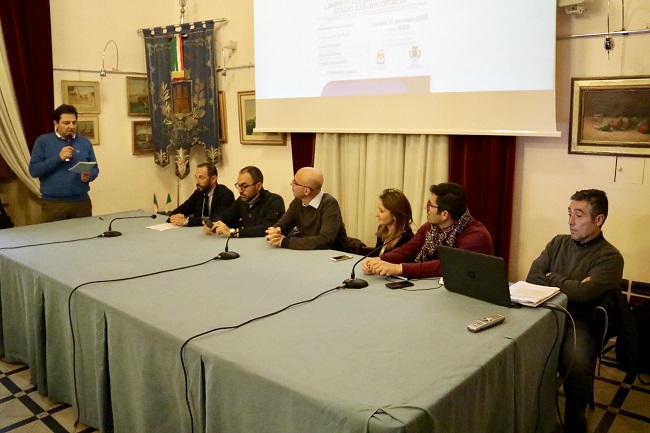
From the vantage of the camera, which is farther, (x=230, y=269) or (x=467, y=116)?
(x=467, y=116)

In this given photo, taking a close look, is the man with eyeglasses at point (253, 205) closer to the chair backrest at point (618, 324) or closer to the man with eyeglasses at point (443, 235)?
the man with eyeglasses at point (443, 235)

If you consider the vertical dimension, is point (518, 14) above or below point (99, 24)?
below

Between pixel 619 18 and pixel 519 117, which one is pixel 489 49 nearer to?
pixel 519 117

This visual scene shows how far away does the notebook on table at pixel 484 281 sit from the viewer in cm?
192

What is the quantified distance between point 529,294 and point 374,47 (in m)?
2.37

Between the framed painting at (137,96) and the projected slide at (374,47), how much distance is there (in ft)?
7.25

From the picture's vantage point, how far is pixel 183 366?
1.72m

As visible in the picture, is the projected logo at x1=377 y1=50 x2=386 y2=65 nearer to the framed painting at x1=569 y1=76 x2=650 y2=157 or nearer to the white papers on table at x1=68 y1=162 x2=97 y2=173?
the framed painting at x1=569 y1=76 x2=650 y2=157

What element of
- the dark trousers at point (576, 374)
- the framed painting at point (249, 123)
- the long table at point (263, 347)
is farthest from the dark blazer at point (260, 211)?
the dark trousers at point (576, 374)

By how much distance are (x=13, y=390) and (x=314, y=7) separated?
3139mm

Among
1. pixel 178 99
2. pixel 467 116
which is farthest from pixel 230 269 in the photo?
pixel 178 99

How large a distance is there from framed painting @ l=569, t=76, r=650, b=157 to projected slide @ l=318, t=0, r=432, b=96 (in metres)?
0.94

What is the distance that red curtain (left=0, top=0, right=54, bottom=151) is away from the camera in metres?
4.46

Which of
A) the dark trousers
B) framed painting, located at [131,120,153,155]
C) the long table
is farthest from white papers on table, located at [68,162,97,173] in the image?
the dark trousers
